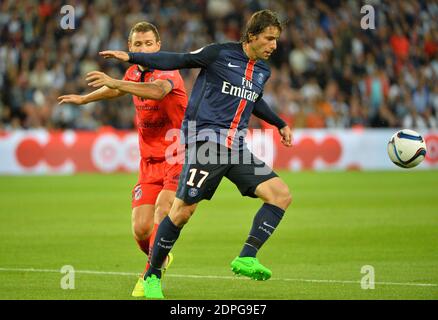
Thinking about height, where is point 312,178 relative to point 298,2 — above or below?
below

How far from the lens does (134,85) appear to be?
303 inches

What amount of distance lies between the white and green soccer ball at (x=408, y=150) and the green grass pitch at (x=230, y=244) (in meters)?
1.07

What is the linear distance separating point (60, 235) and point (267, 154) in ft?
37.9

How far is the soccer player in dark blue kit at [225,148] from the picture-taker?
7832mm

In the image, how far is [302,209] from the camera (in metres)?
16.3

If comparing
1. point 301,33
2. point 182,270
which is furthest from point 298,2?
point 182,270

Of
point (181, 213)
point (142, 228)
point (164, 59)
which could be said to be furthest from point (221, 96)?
point (142, 228)

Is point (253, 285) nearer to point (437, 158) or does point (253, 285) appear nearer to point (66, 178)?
→ point (66, 178)

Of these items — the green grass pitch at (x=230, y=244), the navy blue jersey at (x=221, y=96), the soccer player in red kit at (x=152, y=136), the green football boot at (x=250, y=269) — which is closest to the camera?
the green football boot at (x=250, y=269)

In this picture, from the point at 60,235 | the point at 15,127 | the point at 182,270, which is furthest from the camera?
the point at 15,127
